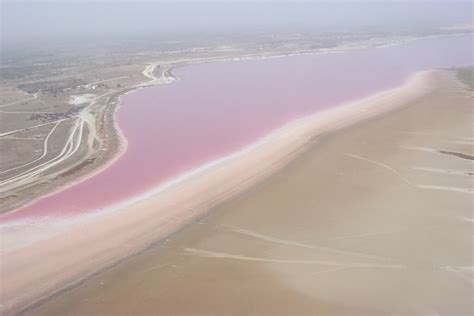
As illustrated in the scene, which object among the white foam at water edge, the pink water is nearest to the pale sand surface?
the white foam at water edge

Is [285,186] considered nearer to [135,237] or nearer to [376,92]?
[135,237]

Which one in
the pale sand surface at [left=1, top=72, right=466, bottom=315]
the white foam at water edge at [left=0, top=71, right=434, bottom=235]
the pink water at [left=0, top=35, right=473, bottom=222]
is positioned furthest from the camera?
the pink water at [left=0, top=35, right=473, bottom=222]

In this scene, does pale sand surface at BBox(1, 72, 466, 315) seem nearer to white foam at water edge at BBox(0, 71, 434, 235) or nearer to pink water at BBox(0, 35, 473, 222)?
white foam at water edge at BBox(0, 71, 434, 235)

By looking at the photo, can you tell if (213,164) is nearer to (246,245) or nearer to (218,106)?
(246,245)

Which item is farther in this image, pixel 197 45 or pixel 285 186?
pixel 197 45

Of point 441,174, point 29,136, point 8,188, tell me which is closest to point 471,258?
point 441,174

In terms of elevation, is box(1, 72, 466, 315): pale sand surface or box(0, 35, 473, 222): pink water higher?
box(0, 35, 473, 222): pink water

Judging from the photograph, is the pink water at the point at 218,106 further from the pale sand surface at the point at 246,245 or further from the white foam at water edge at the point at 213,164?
the pale sand surface at the point at 246,245
